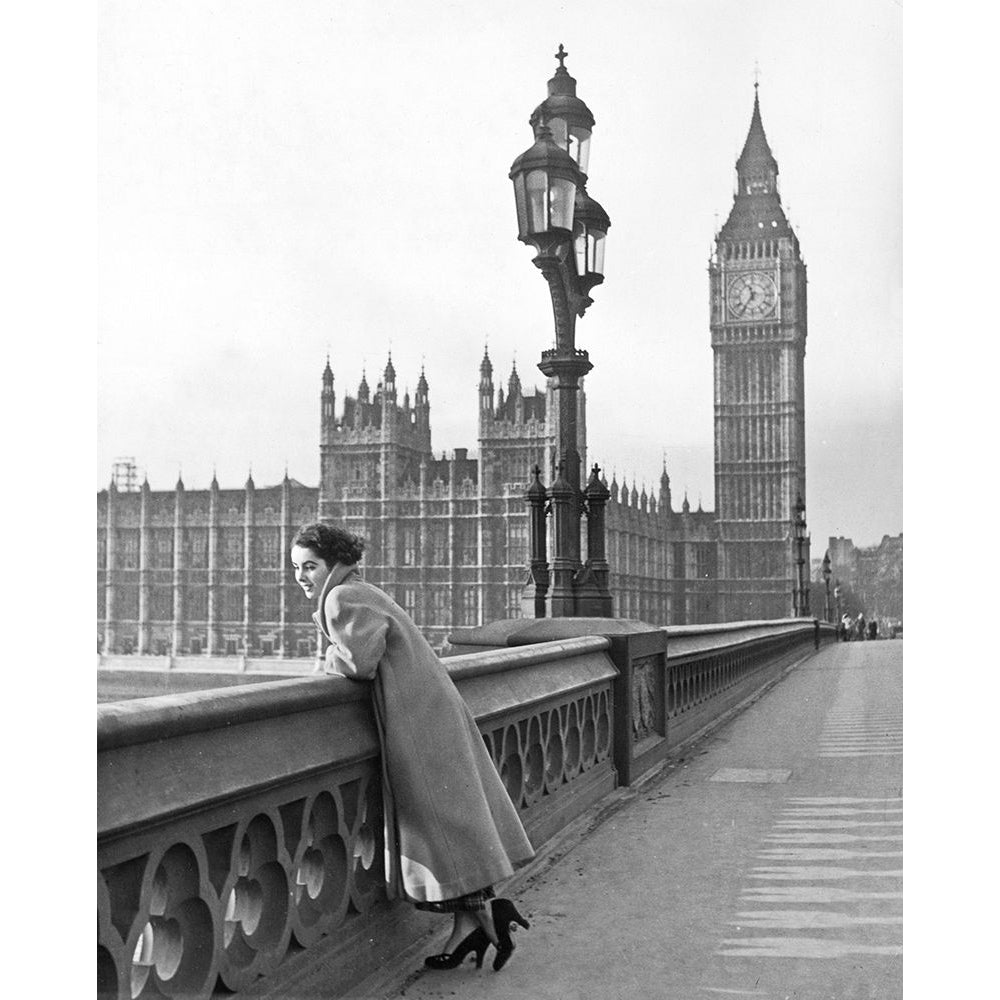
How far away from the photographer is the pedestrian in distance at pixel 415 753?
3068mm

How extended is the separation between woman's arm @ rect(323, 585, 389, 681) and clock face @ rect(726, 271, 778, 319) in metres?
82.2

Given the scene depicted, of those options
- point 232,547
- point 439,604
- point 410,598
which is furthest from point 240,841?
point 439,604

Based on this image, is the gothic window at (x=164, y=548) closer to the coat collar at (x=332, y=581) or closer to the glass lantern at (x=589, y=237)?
the glass lantern at (x=589, y=237)

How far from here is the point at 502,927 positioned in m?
3.19

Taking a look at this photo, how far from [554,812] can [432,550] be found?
192 ft

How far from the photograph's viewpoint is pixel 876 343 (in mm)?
4750

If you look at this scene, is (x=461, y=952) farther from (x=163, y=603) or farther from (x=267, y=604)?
(x=163, y=603)

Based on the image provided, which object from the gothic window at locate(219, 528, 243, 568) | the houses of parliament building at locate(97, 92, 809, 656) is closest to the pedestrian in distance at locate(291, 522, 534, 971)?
the houses of parliament building at locate(97, 92, 809, 656)

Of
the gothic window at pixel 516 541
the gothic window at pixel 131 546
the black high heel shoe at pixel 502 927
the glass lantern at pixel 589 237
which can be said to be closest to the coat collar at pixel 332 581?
the black high heel shoe at pixel 502 927

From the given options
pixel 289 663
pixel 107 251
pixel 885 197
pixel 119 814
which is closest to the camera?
pixel 119 814
